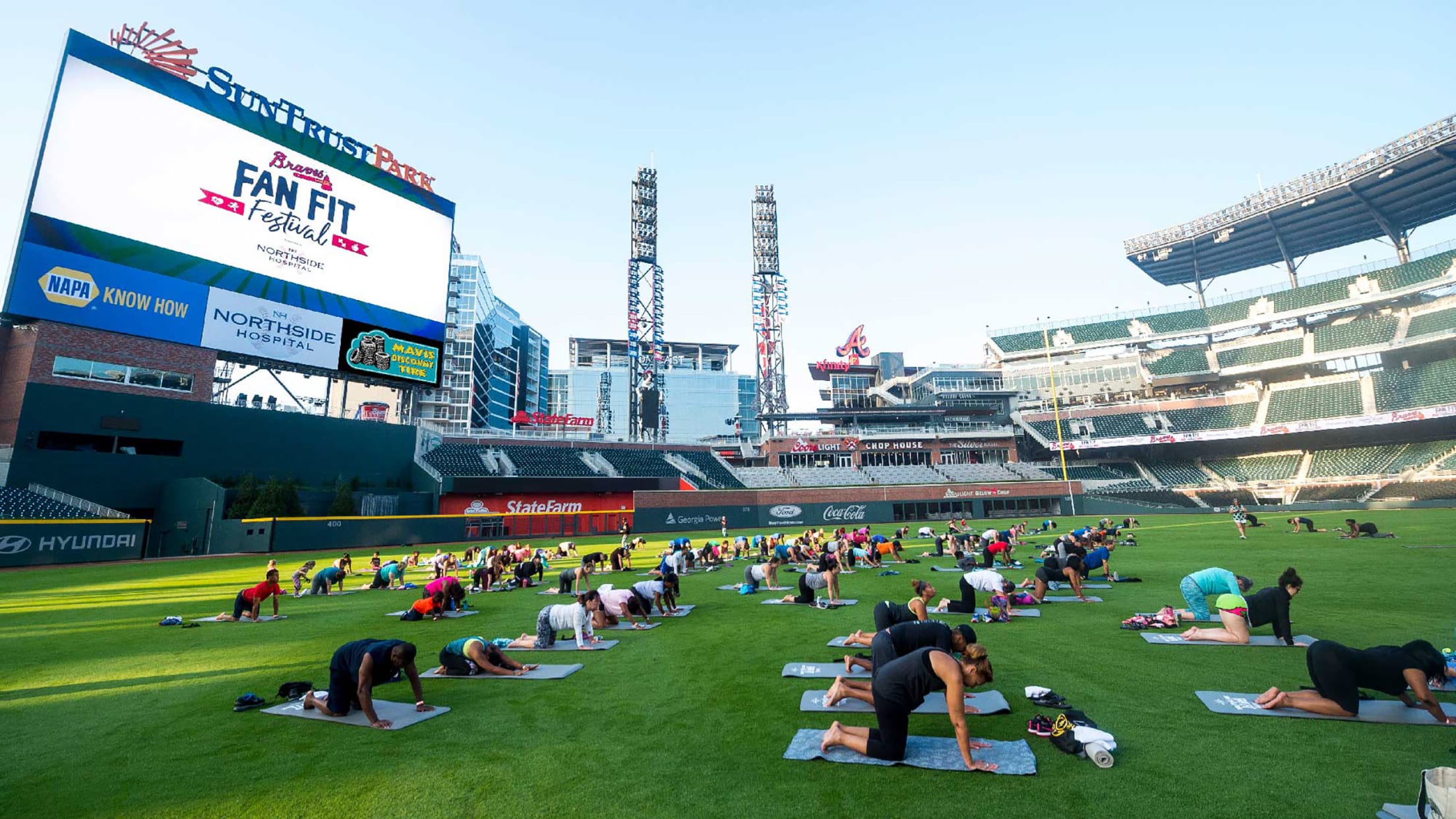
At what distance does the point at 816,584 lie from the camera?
15.9 metres

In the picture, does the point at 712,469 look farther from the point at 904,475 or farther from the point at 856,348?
the point at 856,348

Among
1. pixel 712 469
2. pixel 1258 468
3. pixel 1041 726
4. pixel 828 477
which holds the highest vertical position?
pixel 712 469

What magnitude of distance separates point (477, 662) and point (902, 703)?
6.88 m

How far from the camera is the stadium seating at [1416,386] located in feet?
164

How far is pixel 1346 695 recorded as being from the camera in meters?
6.73

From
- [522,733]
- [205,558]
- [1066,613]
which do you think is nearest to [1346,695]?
[1066,613]

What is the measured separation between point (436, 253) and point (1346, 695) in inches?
1895

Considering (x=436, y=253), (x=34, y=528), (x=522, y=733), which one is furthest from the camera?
(x=436, y=253)

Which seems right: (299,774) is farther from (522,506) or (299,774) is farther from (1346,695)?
(522,506)

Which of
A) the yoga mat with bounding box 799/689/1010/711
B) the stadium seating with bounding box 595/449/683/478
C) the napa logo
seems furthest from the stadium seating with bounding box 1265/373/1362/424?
the napa logo

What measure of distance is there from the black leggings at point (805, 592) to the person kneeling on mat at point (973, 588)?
3.18 m

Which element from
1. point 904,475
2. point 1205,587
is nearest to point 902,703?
point 1205,587

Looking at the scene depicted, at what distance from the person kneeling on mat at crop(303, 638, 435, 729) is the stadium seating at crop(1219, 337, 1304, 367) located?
272 feet

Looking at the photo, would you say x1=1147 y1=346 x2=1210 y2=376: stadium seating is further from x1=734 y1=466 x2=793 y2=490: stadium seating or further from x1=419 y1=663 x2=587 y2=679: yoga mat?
x1=419 y1=663 x2=587 y2=679: yoga mat
